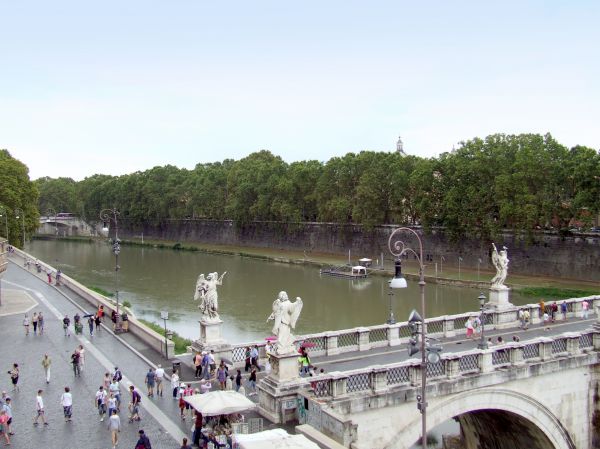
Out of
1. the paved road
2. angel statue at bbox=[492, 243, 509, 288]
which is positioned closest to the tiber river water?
the paved road

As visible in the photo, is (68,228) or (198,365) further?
(68,228)

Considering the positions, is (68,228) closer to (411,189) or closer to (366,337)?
(411,189)

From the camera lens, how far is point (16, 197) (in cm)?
6100

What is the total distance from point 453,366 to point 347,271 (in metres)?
43.8

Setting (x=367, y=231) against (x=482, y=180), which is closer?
(x=482, y=180)

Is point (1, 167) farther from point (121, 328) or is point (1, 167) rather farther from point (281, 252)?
point (121, 328)

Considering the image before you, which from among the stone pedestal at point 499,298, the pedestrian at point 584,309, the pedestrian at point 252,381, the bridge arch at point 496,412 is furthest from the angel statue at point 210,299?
the pedestrian at point 584,309

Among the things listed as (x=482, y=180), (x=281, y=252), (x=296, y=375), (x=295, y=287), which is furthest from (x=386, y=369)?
(x=281, y=252)

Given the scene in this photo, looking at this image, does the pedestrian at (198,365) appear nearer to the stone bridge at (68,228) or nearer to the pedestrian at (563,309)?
the pedestrian at (563,309)

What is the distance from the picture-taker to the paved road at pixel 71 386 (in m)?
15.6

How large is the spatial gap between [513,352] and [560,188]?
1397 inches

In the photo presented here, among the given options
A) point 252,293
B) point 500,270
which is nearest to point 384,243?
point 252,293

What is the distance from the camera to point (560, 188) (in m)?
49.4

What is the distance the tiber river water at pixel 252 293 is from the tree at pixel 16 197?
6302 mm
